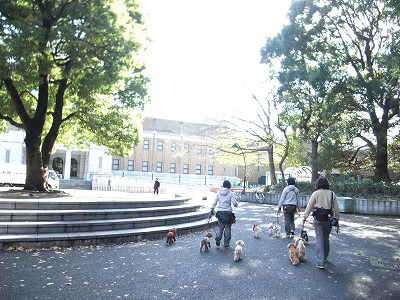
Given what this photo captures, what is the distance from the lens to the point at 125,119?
612 inches

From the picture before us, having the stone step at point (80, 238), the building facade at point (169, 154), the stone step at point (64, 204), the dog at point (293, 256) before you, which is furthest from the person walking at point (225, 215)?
the building facade at point (169, 154)

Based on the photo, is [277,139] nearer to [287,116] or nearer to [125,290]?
[287,116]

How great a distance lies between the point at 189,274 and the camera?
18.2ft

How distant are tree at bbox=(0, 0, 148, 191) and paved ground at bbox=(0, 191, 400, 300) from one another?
6.22 metres

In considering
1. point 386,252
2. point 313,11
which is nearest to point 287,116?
point 313,11

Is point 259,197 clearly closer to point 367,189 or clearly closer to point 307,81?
point 367,189

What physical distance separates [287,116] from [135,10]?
13.7m

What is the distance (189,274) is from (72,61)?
8449 mm

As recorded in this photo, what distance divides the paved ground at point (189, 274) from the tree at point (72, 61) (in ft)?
20.4

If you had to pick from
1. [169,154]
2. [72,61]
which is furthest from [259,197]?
[169,154]

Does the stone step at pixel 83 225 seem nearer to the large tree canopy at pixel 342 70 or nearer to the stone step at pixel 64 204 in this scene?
the stone step at pixel 64 204

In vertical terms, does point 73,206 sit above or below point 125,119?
below

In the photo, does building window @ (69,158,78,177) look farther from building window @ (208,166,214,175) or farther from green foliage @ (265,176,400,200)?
green foliage @ (265,176,400,200)

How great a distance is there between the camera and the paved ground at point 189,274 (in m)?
4.64
